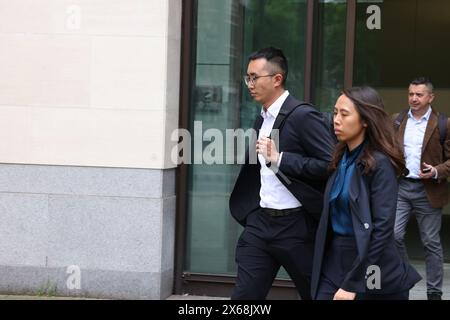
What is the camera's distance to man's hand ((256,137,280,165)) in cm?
478

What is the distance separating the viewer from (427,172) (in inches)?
284

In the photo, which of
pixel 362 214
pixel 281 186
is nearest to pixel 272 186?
pixel 281 186

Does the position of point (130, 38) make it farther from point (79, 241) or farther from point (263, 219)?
point (263, 219)

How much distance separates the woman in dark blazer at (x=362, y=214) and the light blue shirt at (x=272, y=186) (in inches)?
21.0

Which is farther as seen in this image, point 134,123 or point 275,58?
point 134,123

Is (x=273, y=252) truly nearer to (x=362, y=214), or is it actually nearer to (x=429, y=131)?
(x=362, y=214)

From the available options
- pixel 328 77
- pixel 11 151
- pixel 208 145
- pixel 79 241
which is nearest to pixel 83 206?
pixel 79 241

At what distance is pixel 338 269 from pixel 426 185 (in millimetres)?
3218

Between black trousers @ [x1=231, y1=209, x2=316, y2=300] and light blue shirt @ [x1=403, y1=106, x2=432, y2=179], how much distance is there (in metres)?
2.66

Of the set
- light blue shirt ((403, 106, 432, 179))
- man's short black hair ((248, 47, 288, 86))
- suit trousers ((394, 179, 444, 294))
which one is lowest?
suit trousers ((394, 179, 444, 294))

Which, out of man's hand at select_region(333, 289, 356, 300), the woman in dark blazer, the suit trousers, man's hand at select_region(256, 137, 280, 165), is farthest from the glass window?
man's hand at select_region(333, 289, 356, 300)

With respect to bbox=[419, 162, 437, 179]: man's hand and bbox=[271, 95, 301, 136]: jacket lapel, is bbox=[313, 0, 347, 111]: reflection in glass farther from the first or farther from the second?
bbox=[271, 95, 301, 136]: jacket lapel

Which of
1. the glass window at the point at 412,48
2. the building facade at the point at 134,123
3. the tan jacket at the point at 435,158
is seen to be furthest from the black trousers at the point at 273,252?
the glass window at the point at 412,48
